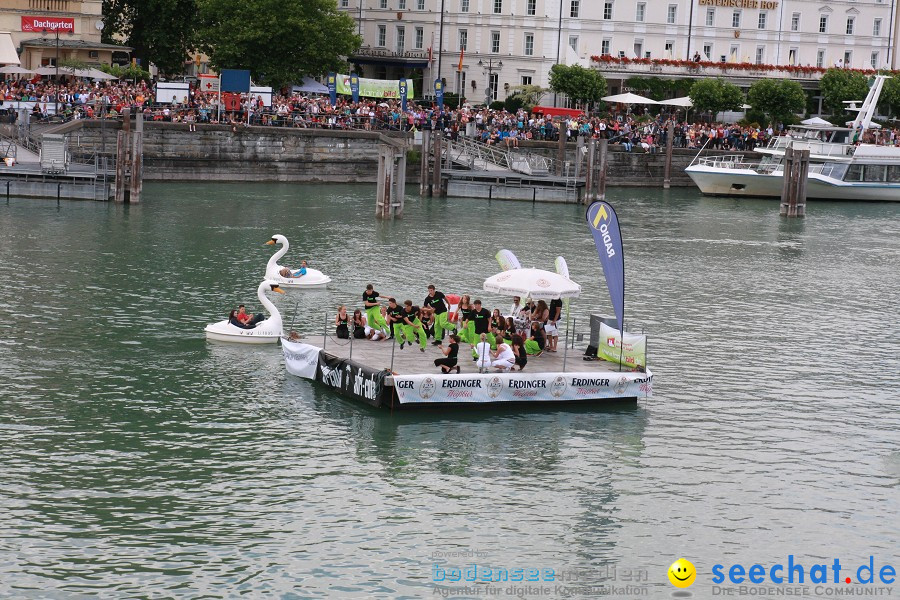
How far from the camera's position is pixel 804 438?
28.0 m

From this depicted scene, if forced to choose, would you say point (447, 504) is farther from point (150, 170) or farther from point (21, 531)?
point (150, 170)

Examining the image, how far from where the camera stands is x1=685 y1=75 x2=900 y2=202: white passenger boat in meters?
77.9

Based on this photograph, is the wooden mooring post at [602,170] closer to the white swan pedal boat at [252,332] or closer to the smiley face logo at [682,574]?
the white swan pedal boat at [252,332]

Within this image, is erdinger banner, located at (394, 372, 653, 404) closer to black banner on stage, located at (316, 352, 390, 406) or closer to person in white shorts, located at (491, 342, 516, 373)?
person in white shorts, located at (491, 342, 516, 373)

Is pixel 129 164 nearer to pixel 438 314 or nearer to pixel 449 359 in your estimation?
pixel 438 314

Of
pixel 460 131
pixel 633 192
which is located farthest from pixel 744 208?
pixel 460 131

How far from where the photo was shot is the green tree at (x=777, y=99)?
89750mm

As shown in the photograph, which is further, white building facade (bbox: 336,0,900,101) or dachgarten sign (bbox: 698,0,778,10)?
dachgarten sign (bbox: 698,0,778,10)

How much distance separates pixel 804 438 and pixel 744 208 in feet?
155

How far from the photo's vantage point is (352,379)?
28.9 metres

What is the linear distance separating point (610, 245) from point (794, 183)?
3993 centimetres

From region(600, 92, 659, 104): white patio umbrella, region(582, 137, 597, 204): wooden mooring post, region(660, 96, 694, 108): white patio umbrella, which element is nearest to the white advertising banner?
region(582, 137, 597, 204): wooden mooring post

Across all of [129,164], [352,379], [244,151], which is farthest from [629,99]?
[352,379]

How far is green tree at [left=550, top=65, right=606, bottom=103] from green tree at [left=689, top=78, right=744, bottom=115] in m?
5.92
